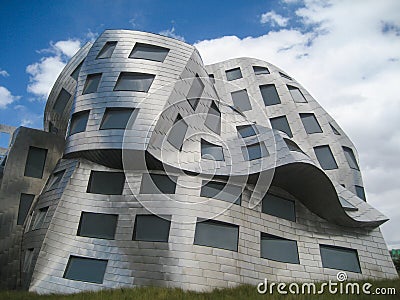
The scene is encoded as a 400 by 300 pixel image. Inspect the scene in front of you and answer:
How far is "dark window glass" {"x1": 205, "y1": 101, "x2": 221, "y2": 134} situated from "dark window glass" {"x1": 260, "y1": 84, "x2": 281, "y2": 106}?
7098 millimetres

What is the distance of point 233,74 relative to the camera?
29.7 meters

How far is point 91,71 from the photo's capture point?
1967 centimetres

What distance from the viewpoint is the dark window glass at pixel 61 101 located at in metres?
23.1

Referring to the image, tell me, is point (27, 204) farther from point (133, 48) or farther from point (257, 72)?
point (257, 72)

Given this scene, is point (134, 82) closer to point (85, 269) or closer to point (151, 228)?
point (151, 228)

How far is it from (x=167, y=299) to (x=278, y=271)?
6436 millimetres

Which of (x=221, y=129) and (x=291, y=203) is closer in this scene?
(x=291, y=203)

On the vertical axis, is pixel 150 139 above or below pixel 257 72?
below

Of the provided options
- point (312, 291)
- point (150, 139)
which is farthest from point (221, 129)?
point (312, 291)

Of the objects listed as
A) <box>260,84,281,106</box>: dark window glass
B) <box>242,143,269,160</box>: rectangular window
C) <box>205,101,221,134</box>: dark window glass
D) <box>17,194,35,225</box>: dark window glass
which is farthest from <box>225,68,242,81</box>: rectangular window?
<box>17,194,35,225</box>: dark window glass

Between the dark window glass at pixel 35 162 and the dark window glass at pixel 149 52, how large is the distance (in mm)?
6978

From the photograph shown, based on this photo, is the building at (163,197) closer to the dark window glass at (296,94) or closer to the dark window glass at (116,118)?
the dark window glass at (116,118)

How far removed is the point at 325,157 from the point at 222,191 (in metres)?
11.2

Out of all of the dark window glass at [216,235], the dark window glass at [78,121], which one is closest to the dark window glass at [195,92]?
the dark window glass at [78,121]
